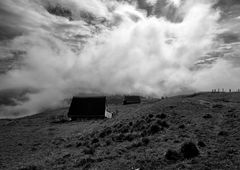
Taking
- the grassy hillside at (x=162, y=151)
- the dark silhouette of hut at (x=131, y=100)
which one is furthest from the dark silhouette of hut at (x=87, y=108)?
the dark silhouette of hut at (x=131, y=100)

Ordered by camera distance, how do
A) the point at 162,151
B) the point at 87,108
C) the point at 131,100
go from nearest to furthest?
the point at 162,151 → the point at 87,108 → the point at 131,100

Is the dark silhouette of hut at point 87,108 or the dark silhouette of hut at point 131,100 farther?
the dark silhouette of hut at point 131,100

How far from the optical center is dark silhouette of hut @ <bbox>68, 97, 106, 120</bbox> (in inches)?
2029

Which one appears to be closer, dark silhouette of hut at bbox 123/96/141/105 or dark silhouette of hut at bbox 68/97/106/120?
dark silhouette of hut at bbox 68/97/106/120

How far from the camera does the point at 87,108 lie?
53094 millimetres

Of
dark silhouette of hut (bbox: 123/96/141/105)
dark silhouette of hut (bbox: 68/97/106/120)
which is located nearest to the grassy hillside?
dark silhouette of hut (bbox: 68/97/106/120)

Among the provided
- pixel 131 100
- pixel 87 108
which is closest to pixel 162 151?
pixel 87 108

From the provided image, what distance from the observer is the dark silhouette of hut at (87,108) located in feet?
169

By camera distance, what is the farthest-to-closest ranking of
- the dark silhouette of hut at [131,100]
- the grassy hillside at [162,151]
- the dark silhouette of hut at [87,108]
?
1. the dark silhouette of hut at [131,100]
2. the dark silhouette of hut at [87,108]
3. the grassy hillside at [162,151]

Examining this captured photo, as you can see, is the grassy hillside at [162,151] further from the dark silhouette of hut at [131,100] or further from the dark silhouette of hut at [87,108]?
the dark silhouette of hut at [131,100]

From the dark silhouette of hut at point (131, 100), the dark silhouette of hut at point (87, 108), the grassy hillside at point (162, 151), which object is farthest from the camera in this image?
the dark silhouette of hut at point (131, 100)

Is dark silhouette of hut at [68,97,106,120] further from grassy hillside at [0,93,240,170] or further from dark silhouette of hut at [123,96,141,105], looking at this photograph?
dark silhouette of hut at [123,96,141,105]

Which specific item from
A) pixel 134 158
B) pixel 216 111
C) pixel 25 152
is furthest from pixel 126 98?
pixel 134 158

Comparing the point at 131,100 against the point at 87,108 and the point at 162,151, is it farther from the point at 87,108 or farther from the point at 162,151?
the point at 162,151
